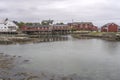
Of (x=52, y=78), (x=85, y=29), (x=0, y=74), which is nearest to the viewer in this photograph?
(x=52, y=78)

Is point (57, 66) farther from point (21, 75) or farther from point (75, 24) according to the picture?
point (75, 24)

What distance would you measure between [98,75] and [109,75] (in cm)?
108

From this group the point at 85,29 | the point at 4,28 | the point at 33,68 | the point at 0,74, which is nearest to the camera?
the point at 0,74

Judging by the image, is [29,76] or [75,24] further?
[75,24]

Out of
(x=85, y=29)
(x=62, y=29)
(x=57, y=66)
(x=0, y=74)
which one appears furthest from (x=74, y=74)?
(x=85, y=29)

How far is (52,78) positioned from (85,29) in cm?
9464

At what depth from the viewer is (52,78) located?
19.9 m

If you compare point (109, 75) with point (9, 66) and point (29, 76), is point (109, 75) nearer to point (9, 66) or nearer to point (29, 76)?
point (29, 76)

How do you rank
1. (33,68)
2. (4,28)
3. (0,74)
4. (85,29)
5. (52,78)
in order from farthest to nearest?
(85,29), (4,28), (33,68), (0,74), (52,78)

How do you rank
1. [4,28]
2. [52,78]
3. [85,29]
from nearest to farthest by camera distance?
[52,78] < [4,28] < [85,29]

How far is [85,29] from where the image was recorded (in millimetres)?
112938

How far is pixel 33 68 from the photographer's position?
24594 mm

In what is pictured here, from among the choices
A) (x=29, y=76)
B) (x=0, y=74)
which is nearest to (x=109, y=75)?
(x=29, y=76)

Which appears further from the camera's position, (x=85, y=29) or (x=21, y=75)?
(x=85, y=29)
